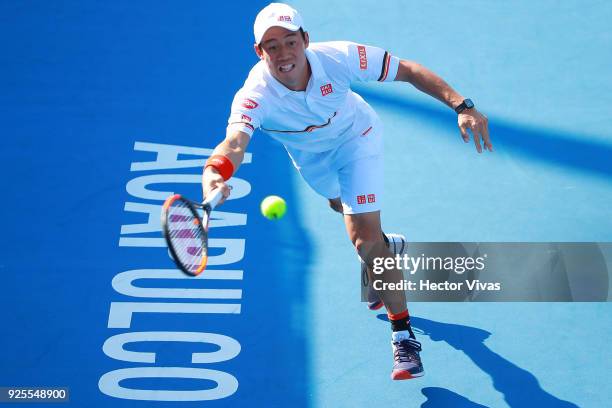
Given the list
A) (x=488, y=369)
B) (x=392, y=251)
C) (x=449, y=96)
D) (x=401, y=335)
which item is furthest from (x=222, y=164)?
(x=488, y=369)

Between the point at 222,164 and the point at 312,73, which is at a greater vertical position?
the point at 312,73

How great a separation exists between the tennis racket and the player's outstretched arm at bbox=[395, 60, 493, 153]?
4.59ft

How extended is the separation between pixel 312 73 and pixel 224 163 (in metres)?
0.80

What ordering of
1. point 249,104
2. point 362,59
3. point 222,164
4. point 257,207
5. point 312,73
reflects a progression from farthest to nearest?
1. point 257,207
2. point 362,59
3. point 312,73
4. point 249,104
5. point 222,164

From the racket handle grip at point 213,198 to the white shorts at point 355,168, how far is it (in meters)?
1.14

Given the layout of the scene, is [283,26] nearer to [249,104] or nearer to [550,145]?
[249,104]

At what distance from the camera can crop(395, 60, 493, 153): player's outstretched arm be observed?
4.20 metres

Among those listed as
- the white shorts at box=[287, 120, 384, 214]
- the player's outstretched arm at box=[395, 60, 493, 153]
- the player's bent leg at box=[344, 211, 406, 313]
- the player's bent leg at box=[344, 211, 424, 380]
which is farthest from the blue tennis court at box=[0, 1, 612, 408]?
the player's outstretched arm at box=[395, 60, 493, 153]

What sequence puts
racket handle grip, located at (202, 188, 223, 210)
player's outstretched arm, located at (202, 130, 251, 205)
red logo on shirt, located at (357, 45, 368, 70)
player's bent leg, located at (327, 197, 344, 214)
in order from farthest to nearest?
player's bent leg, located at (327, 197, 344, 214) < red logo on shirt, located at (357, 45, 368, 70) < player's outstretched arm, located at (202, 130, 251, 205) < racket handle grip, located at (202, 188, 223, 210)

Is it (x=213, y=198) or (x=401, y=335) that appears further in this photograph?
(x=401, y=335)

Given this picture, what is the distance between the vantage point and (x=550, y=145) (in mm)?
6031

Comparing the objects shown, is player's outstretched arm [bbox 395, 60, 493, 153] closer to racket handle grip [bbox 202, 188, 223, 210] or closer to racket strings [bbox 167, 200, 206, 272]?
racket handle grip [bbox 202, 188, 223, 210]

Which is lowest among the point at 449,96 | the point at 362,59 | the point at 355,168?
the point at 355,168

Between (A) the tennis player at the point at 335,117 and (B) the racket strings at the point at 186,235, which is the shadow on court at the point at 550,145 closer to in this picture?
(A) the tennis player at the point at 335,117
